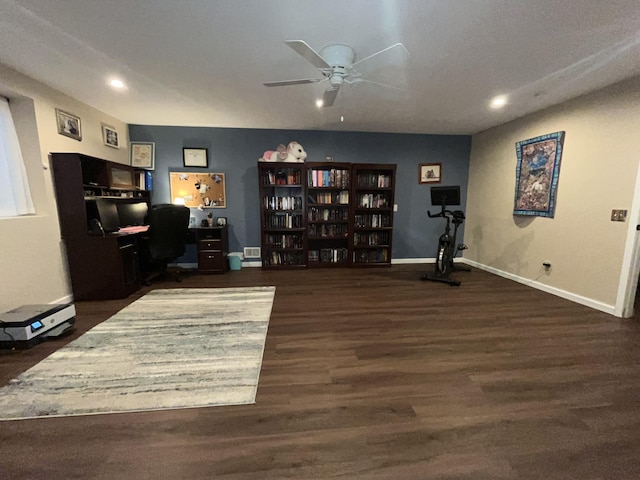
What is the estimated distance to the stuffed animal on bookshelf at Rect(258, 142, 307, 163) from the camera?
4.25 m

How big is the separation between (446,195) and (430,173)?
1159 millimetres

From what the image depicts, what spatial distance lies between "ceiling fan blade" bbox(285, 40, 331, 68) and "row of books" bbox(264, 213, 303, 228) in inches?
109

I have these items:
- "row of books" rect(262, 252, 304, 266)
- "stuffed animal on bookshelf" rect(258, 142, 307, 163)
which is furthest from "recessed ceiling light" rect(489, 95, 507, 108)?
"row of books" rect(262, 252, 304, 266)

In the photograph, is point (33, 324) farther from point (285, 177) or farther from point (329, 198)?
point (329, 198)

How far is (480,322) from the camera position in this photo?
253 centimetres

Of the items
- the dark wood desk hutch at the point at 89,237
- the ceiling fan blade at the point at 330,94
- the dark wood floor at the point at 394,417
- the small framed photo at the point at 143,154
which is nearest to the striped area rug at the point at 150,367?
the dark wood floor at the point at 394,417

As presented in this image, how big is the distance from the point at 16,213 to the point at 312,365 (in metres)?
3.38

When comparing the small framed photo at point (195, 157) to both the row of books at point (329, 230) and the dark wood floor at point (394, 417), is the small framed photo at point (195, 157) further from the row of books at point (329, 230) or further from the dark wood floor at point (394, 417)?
the dark wood floor at point (394, 417)

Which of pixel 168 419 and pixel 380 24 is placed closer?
pixel 168 419

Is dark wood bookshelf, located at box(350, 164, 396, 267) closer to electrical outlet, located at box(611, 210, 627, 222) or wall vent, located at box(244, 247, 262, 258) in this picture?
wall vent, located at box(244, 247, 262, 258)

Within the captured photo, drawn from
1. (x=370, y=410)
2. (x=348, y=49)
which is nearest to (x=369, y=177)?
(x=348, y=49)

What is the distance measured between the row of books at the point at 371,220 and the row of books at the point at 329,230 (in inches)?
11.2

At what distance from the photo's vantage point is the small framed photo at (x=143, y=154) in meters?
4.23

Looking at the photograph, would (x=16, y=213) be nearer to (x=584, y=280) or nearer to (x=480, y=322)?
(x=480, y=322)
